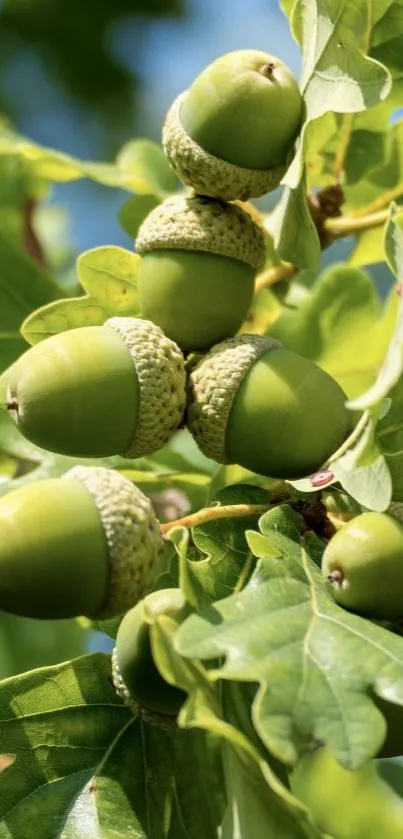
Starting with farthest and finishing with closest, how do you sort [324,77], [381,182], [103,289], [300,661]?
1. [381,182]
2. [103,289]
3. [324,77]
4. [300,661]

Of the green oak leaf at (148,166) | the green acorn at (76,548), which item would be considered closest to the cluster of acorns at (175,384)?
the green acorn at (76,548)

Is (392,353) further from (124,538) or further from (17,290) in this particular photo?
(17,290)

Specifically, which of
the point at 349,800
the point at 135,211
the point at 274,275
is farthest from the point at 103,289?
the point at 349,800

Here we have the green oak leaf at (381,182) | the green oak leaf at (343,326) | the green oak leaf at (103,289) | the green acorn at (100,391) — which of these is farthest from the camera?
the green oak leaf at (343,326)

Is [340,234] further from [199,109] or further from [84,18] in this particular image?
[84,18]

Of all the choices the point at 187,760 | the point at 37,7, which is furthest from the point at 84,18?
the point at 187,760

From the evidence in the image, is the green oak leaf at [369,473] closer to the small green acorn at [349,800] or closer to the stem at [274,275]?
the stem at [274,275]
